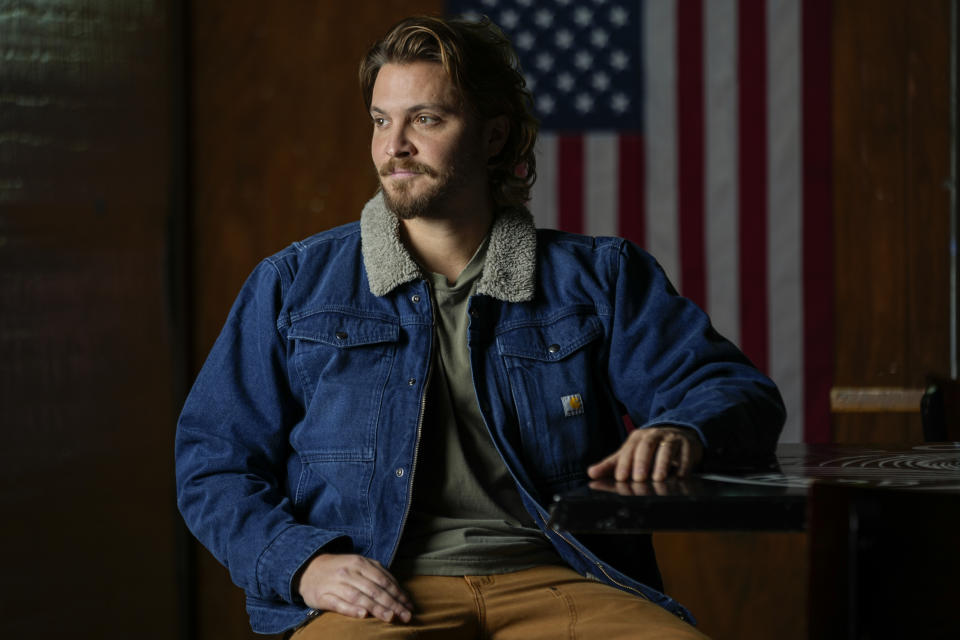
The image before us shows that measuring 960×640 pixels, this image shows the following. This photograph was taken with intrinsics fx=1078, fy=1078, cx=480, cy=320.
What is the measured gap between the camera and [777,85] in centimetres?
317

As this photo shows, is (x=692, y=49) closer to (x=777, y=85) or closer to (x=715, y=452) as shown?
(x=777, y=85)

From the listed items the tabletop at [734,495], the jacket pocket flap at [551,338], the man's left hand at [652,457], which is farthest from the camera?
the jacket pocket flap at [551,338]

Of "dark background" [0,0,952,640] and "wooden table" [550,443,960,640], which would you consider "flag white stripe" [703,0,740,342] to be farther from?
"wooden table" [550,443,960,640]

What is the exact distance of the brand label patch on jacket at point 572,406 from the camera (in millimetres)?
1713

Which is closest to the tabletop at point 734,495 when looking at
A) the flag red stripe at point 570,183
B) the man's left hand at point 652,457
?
the man's left hand at point 652,457

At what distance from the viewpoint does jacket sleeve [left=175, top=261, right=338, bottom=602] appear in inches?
60.1

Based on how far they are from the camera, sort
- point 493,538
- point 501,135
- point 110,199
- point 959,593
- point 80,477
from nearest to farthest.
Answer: point 959,593 → point 493,538 → point 501,135 → point 80,477 → point 110,199

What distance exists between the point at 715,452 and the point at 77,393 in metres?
1.53

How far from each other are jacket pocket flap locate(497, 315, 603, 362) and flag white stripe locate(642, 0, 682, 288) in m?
1.47

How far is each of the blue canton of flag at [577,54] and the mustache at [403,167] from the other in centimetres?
147

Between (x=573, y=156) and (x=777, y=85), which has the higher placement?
(x=777, y=85)

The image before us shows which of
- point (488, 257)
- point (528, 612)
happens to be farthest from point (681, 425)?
point (488, 257)

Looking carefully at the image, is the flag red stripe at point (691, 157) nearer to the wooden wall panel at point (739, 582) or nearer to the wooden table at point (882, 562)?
the wooden wall panel at point (739, 582)

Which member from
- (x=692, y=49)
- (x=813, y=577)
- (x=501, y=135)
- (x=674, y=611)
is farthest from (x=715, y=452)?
(x=692, y=49)
